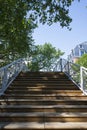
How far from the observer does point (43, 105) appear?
837 centimetres

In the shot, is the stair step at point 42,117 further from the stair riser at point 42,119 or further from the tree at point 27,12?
the tree at point 27,12

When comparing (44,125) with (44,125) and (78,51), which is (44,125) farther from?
(78,51)

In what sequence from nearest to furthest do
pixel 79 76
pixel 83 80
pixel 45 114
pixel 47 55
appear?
pixel 45 114
pixel 83 80
pixel 79 76
pixel 47 55

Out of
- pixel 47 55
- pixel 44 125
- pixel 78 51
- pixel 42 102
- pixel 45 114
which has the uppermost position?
pixel 78 51

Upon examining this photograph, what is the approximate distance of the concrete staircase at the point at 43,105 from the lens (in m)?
6.52

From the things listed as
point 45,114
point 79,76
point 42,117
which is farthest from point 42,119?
point 79,76

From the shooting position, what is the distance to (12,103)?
850 centimetres

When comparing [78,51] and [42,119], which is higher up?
[78,51]

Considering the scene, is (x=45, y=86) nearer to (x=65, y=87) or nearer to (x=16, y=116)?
(x=65, y=87)

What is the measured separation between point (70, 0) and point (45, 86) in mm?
8082

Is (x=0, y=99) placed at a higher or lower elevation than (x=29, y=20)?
lower

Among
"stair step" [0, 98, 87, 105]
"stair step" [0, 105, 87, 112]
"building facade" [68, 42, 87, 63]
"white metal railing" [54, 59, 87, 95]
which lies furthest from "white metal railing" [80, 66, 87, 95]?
"building facade" [68, 42, 87, 63]

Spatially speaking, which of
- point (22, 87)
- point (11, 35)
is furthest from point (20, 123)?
point (11, 35)

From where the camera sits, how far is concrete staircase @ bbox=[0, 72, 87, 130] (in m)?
6.52
